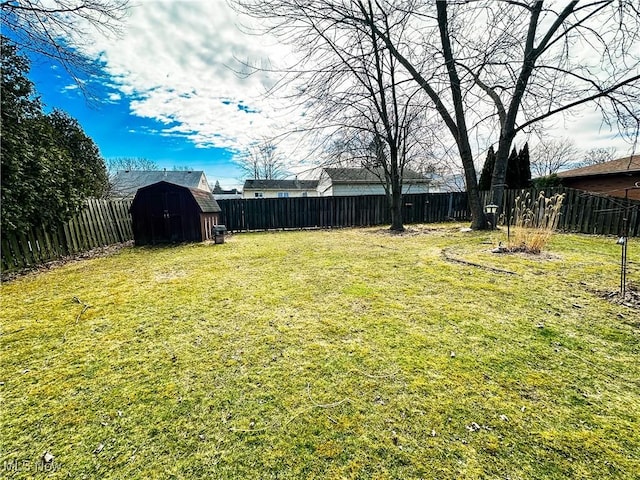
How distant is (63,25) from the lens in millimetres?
4133

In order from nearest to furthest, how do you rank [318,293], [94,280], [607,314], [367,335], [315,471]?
[315,471] < [367,335] < [607,314] < [318,293] < [94,280]

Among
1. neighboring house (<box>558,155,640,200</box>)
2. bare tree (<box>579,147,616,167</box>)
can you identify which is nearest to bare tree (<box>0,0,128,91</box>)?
neighboring house (<box>558,155,640,200</box>)

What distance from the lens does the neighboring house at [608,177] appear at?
1147cm

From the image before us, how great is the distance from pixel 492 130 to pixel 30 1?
9201 mm

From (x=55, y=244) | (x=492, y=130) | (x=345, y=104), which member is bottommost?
(x=55, y=244)

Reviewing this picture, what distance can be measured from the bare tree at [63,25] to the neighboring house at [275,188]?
26.2 m

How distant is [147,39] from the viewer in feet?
16.1

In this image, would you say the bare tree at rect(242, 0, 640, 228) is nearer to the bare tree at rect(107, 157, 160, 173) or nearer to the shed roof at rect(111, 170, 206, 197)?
the shed roof at rect(111, 170, 206, 197)

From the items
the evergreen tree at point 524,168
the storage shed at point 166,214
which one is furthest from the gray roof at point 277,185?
the storage shed at point 166,214

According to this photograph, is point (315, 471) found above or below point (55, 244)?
below

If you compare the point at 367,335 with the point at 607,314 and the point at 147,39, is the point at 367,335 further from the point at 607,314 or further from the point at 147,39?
the point at 147,39

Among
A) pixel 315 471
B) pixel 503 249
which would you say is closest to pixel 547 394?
pixel 315 471

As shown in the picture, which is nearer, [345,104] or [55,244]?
[55,244]

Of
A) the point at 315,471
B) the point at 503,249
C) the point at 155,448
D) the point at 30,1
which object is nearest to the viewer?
the point at 315,471
